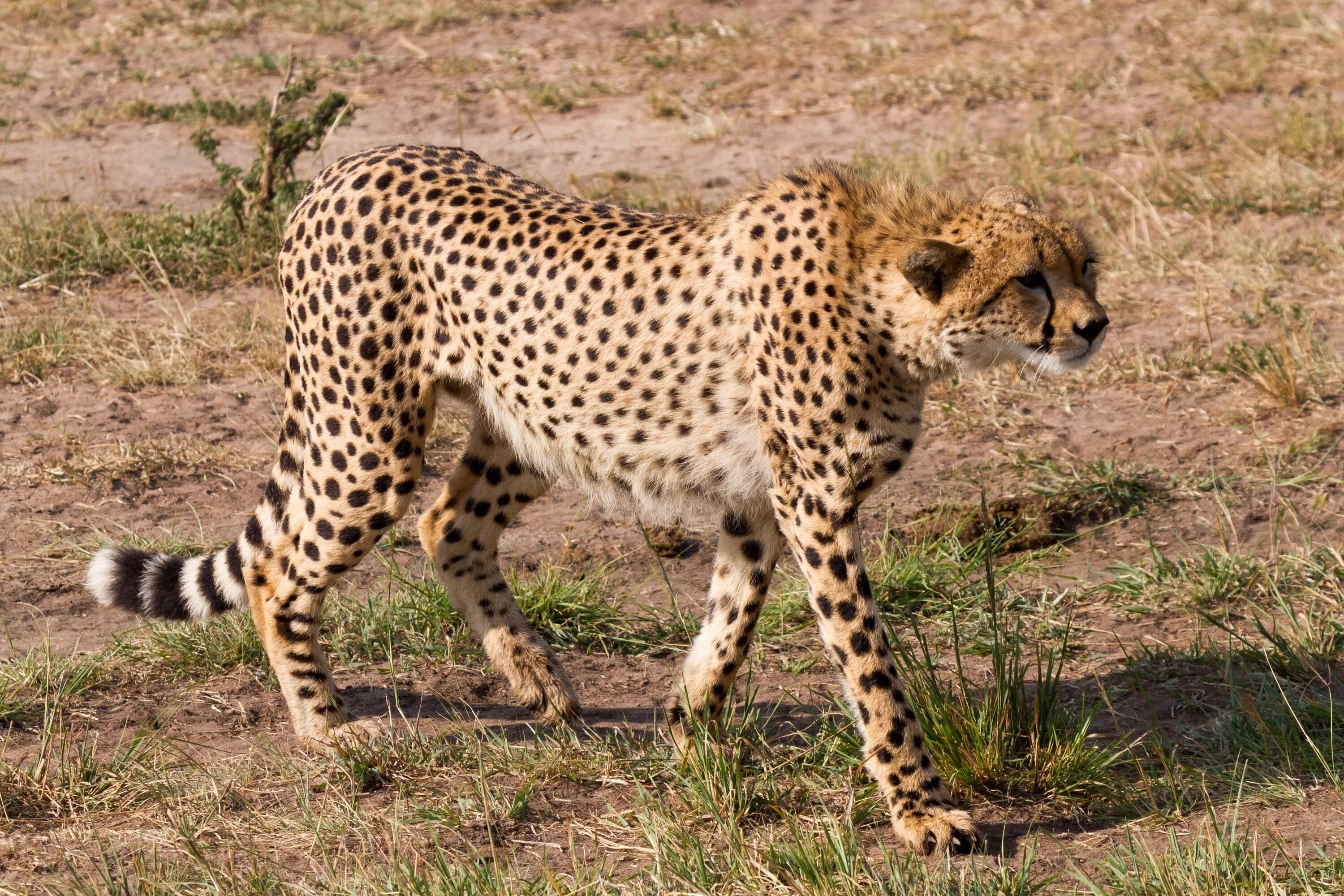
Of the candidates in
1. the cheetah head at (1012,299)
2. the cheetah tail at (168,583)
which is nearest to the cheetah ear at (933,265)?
the cheetah head at (1012,299)

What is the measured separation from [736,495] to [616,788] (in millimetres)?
692

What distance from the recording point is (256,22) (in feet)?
29.3

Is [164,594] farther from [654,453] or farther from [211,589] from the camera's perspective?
[654,453]

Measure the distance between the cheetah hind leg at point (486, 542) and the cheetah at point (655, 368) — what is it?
18 millimetres

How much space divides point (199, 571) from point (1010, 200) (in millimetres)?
2071

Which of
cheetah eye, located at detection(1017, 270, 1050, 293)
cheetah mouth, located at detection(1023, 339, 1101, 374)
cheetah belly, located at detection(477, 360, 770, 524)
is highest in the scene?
cheetah eye, located at detection(1017, 270, 1050, 293)

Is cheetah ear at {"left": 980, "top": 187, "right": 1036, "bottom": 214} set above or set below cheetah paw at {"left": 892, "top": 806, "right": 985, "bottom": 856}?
above

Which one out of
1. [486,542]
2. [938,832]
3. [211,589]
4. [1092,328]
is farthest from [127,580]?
[1092,328]

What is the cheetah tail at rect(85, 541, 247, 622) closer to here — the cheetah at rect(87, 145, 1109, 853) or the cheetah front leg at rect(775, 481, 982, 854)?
the cheetah at rect(87, 145, 1109, 853)

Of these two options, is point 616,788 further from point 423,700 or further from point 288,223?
point 288,223

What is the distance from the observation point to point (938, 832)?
302cm

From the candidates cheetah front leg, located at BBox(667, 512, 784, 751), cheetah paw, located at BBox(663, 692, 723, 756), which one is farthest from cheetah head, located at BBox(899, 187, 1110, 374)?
cheetah paw, located at BBox(663, 692, 723, 756)

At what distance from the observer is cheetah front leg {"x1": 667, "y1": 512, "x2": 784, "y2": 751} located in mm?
3416

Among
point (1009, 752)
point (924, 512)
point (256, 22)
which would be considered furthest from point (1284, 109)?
point (256, 22)
